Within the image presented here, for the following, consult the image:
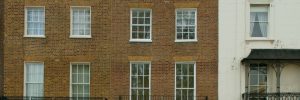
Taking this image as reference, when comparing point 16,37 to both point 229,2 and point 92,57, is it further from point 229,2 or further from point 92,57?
point 229,2

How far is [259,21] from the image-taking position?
26828 mm

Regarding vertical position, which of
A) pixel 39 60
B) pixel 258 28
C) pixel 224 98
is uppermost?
pixel 258 28

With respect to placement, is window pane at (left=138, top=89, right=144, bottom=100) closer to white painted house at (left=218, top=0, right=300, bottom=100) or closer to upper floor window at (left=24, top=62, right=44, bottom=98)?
white painted house at (left=218, top=0, right=300, bottom=100)

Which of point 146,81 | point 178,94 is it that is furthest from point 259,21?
point 146,81

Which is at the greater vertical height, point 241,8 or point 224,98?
point 241,8

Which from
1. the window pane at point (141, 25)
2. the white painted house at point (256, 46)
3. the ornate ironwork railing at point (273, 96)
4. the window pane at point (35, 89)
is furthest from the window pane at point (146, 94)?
the window pane at point (35, 89)

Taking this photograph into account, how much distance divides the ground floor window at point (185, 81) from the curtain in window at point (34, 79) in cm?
673

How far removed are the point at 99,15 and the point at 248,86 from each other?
814 centimetres

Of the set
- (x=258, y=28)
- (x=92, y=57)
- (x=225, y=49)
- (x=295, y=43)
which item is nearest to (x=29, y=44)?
(x=92, y=57)

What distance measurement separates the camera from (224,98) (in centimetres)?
2630

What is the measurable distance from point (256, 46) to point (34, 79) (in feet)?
36.5

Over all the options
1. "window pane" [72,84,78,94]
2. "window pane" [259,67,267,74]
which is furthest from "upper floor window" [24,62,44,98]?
"window pane" [259,67,267,74]

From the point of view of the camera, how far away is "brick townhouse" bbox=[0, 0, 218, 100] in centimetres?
2650

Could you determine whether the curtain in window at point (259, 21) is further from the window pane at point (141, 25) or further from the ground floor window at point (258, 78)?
the window pane at point (141, 25)
